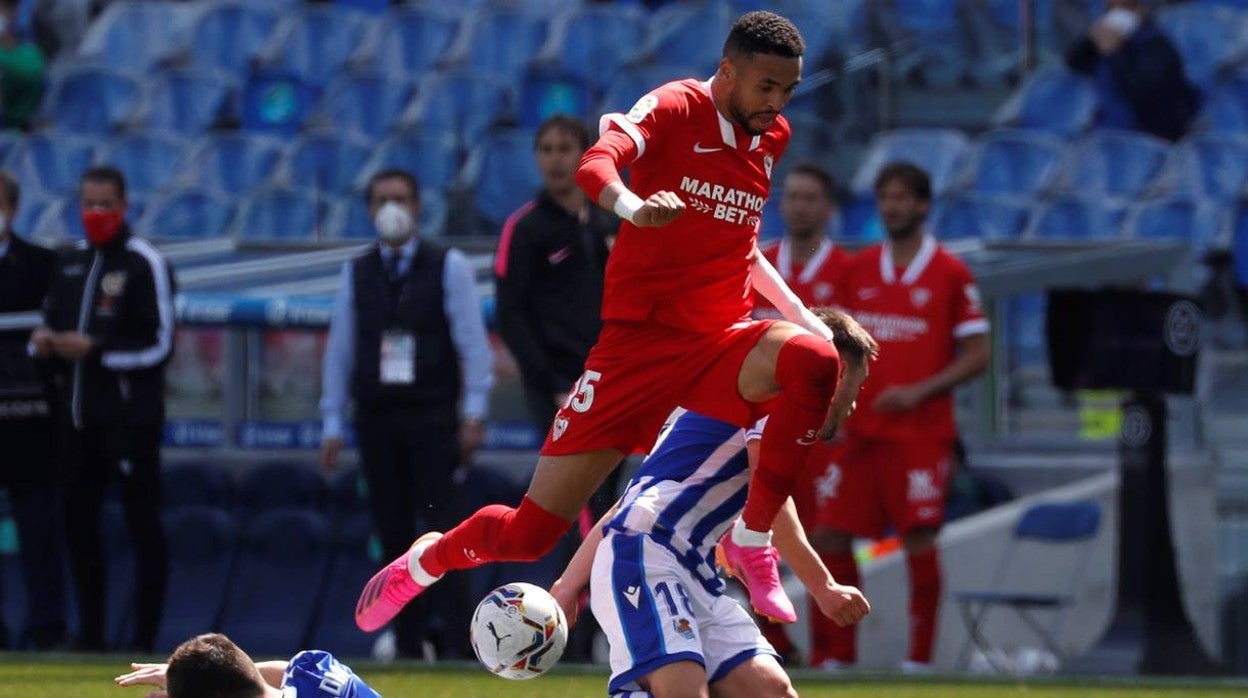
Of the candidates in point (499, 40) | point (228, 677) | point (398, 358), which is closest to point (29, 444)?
point (398, 358)

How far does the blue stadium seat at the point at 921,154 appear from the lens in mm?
13172

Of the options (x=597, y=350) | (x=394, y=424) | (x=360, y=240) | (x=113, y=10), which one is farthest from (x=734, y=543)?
(x=113, y=10)

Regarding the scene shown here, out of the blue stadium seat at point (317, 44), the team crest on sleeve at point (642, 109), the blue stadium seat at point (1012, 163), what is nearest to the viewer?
the team crest on sleeve at point (642, 109)

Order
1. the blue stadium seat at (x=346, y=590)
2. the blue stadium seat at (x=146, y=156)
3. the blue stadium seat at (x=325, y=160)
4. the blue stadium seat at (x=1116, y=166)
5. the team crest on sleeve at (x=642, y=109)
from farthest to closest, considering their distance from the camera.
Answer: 1. the blue stadium seat at (x=146, y=156)
2. the blue stadium seat at (x=325, y=160)
3. the blue stadium seat at (x=1116, y=166)
4. the blue stadium seat at (x=346, y=590)
5. the team crest on sleeve at (x=642, y=109)

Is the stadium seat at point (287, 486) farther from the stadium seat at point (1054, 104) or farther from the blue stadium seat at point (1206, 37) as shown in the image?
the blue stadium seat at point (1206, 37)

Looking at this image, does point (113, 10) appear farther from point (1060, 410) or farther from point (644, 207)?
point (644, 207)

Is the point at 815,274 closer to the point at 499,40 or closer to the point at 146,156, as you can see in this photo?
the point at 499,40

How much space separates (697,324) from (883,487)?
11.1 ft

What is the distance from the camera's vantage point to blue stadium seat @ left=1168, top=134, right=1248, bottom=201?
12531 mm

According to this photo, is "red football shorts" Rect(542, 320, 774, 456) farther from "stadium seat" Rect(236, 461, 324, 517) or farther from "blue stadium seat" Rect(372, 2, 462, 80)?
"blue stadium seat" Rect(372, 2, 462, 80)

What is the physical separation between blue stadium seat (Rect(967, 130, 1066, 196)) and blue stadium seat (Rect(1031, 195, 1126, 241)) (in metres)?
0.42

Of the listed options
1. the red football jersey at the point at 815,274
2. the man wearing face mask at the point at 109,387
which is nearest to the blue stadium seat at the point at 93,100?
the man wearing face mask at the point at 109,387

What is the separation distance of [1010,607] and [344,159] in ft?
20.9

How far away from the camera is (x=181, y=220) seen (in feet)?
47.2
